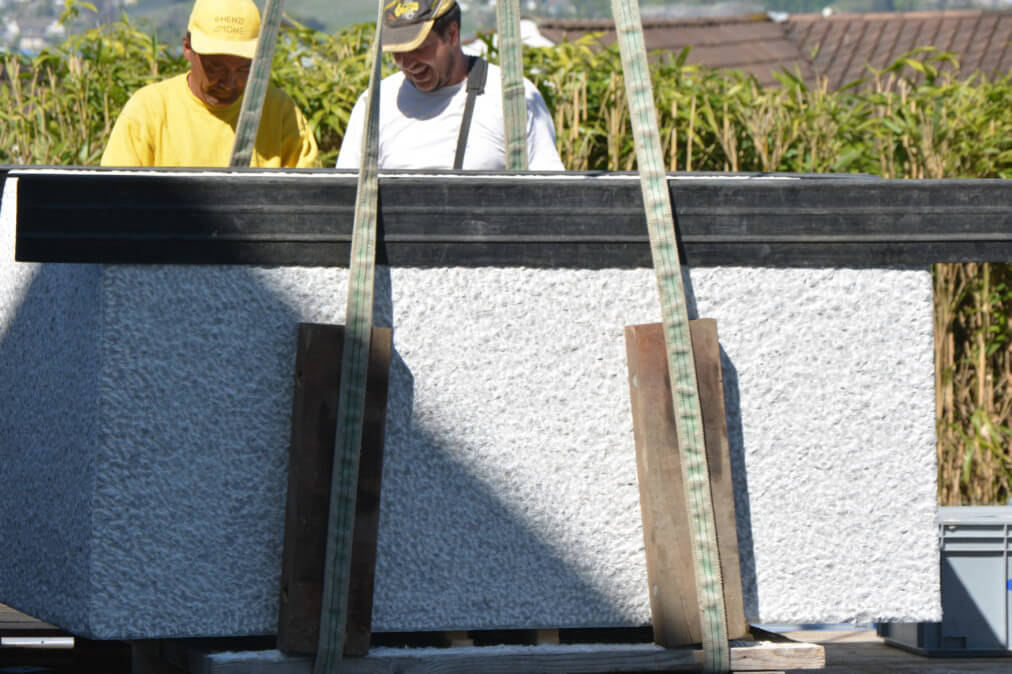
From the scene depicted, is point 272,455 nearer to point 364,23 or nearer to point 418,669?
point 418,669

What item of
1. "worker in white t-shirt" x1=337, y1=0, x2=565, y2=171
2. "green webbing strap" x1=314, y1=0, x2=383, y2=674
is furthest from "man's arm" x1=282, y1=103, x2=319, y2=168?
"green webbing strap" x1=314, y1=0, x2=383, y2=674

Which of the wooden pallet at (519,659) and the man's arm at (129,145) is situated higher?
the man's arm at (129,145)

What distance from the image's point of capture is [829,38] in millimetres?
24234

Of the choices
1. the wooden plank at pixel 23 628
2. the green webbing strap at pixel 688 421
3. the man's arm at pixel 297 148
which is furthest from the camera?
the man's arm at pixel 297 148

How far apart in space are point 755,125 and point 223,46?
253 cm

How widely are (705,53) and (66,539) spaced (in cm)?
1884

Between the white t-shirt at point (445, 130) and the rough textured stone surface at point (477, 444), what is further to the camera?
the white t-shirt at point (445, 130)

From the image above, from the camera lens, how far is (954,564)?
4.50 metres

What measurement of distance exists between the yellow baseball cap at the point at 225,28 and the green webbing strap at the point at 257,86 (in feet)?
2.17

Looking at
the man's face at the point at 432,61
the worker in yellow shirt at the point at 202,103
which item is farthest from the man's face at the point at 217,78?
the man's face at the point at 432,61

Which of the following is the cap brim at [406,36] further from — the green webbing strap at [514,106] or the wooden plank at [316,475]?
the wooden plank at [316,475]

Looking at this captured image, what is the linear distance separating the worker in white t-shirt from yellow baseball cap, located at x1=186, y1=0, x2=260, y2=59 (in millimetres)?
326

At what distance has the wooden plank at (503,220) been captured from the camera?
2.17m

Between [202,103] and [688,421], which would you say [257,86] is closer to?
[202,103]
